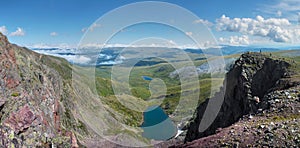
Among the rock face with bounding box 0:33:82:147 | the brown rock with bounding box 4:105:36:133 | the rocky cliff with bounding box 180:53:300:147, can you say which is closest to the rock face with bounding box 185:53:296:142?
the rocky cliff with bounding box 180:53:300:147

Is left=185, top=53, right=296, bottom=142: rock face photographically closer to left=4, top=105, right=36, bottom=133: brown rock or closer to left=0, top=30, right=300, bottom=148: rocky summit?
left=0, top=30, right=300, bottom=148: rocky summit

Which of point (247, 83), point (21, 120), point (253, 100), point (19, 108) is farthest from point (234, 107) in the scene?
point (19, 108)

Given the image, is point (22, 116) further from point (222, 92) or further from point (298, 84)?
point (298, 84)

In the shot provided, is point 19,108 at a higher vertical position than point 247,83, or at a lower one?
A: lower

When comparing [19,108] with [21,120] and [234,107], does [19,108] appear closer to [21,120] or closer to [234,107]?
[21,120]

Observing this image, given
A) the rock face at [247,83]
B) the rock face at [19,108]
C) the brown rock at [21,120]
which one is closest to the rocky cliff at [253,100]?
the rock face at [247,83]

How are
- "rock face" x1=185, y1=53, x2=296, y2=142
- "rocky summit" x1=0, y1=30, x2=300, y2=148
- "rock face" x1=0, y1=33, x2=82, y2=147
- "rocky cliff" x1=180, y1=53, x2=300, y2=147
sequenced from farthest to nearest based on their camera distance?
"rock face" x1=0, y1=33, x2=82, y2=147
"rock face" x1=185, y1=53, x2=296, y2=142
"rocky cliff" x1=180, y1=53, x2=300, y2=147
"rocky summit" x1=0, y1=30, x2=300, y2=148

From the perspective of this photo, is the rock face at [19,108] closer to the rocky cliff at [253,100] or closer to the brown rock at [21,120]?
the brown rock at [21,120]

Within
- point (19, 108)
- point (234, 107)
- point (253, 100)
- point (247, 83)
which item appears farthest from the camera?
point (19, 108)

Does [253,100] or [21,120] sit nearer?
[253,100]
